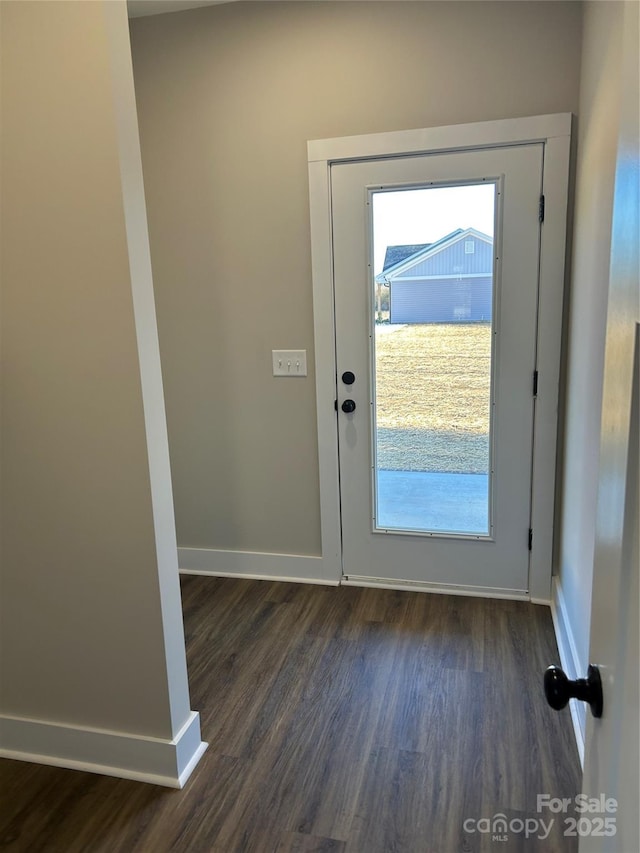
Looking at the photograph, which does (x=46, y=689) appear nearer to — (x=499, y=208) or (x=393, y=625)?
(x=393, y=625)

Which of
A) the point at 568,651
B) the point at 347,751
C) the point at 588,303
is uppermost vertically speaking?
the point at 588,303

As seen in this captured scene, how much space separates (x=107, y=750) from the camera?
69.5 inches

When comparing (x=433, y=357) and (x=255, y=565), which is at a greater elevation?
(x=433, y=357)

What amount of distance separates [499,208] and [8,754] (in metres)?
2.71

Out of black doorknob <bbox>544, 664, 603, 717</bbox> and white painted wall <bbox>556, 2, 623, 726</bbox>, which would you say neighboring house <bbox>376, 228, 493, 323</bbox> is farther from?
black doorknob <bbox>544, 664, 603, 717</bbox>

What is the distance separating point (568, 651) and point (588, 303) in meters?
1.26

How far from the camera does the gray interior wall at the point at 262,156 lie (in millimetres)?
2324

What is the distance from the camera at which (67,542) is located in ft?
5.51

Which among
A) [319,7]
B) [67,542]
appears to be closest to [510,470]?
[67,542]

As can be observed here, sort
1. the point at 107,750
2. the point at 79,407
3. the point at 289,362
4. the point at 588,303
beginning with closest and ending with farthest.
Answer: the point at 79,407 < the point at 107,750 < the point at 588,303 < the point at 289,362

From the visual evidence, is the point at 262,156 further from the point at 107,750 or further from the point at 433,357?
the point at 107,750

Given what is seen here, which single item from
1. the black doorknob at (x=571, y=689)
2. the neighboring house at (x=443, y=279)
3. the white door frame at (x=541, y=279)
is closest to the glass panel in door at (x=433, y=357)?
the neighboring house at (x=443, y=279)

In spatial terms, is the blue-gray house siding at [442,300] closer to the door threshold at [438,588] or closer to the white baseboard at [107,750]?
the door threshold at [438,588]

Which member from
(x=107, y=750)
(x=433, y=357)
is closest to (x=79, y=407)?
(x=107, y=750)
